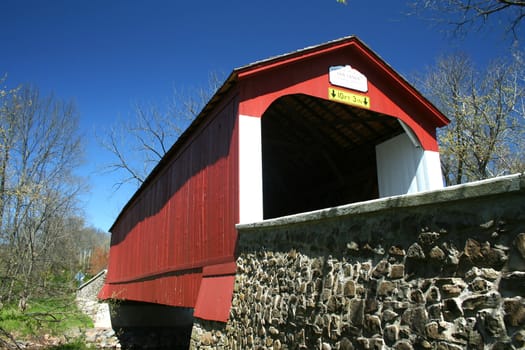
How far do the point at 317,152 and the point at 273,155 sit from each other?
1.55 meters

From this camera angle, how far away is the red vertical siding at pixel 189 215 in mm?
6809

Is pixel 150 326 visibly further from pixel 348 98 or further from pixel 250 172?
pixel 348 98

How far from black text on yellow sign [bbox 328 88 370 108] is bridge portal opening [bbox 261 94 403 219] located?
0.96m

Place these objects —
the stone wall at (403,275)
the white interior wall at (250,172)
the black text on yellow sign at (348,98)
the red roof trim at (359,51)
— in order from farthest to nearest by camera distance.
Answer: the black text on yellow sign at (348,98)
the red roof trim at (359,51)
the white interior wall at (250,172)
the stone wall at (403,275)

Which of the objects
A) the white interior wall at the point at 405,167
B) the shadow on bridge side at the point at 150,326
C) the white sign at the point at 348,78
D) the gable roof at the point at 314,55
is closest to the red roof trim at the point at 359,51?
the gable roof at the point at 314,55

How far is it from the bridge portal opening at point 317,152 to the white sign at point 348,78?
1.00 meters

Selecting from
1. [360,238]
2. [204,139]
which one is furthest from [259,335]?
[204,139]

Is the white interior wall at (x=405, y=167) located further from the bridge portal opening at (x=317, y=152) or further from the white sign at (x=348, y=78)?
the white sign at (x=348, y=78)

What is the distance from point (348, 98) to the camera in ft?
25.3

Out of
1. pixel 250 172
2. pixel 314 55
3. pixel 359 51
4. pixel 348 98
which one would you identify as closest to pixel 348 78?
pixel 348 98

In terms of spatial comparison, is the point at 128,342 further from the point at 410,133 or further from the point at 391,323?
the point at 391,323

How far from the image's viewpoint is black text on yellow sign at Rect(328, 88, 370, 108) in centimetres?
755

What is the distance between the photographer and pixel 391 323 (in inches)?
124

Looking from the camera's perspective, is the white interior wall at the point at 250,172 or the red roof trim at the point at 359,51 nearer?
the white interior wall at the point at 250,172
